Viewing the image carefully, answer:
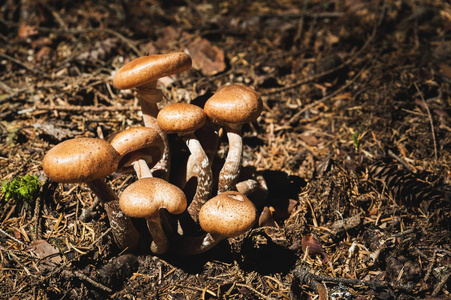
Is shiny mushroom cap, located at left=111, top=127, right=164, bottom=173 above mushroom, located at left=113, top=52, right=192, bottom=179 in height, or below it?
below

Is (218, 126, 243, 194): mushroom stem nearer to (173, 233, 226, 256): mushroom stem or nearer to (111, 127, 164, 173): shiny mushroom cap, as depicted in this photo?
(173, 233, 226, 256): mushroom stem

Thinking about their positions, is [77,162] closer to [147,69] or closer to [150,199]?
[150,199]

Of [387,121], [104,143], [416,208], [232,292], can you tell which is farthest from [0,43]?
[416,208]

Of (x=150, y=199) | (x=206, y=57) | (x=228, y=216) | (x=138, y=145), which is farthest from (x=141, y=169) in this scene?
(x=206, y=57)

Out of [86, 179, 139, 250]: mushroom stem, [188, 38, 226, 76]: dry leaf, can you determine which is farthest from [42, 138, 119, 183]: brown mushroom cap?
[188, 38, 226, 76]: dry leaf

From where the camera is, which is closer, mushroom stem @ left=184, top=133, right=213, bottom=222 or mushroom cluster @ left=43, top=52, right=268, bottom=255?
mushroom cluster @ left=43, top=52, right=268, bottom=255

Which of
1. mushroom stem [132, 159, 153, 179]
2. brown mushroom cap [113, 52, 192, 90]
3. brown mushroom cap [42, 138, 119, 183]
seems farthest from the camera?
mushroom stem [132, 159, 153, 179]

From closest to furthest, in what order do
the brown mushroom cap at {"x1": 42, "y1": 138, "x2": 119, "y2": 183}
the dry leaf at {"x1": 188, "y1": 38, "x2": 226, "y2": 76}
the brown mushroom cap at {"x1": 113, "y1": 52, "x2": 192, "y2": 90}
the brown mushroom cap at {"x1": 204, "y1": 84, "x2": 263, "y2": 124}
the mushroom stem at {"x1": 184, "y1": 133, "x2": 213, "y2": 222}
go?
the brown mushroom cap at {"x1": 42, "y1": 138, "x2": 119, "y2": 183}
the brown mushroom cap at {"x1": 113, "y1": 52, "x2": 192, "y2": 90}
the brown mushroom cap at {"x1": 204, "y1": 84, "x2": 263, "y2": 124}
the mushroom stem at {"x1": 184, "y1": 133, "x2": 213, "y2": 222}
the dry leaf at {"x1": 188, "y1": 38, "x2": 226, "y2": 76}

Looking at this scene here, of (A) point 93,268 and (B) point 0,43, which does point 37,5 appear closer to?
(B) point 0,43
